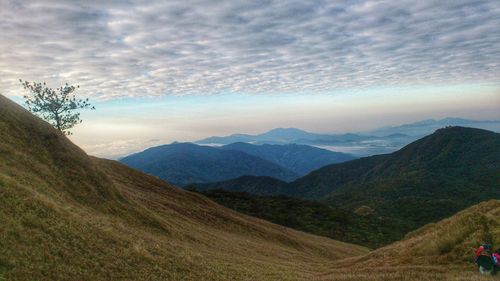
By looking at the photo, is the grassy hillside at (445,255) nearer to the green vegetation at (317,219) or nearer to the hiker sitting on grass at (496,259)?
the hiker sitting on grass at (496,259)

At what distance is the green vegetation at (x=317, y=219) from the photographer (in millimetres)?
106688

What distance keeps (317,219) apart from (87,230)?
10757 centimetres

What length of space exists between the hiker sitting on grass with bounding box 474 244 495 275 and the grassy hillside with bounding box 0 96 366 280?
1263 centimetres

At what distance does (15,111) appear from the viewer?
143ft

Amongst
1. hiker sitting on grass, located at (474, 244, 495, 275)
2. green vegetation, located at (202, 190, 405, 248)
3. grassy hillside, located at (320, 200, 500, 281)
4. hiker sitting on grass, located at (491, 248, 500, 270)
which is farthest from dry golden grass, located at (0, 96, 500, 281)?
green vegetation, located at (202, 190, 405, 248)

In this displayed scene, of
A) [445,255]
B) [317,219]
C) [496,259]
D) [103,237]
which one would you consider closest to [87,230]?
[103,237]

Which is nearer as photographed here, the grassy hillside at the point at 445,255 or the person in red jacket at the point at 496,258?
the person in red jacket at the point at 496,258

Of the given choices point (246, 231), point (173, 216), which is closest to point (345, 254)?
point (246, 231)

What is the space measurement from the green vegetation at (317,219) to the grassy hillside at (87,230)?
50.2 metres

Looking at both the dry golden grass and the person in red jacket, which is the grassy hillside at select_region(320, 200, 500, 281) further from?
the person in red jacket

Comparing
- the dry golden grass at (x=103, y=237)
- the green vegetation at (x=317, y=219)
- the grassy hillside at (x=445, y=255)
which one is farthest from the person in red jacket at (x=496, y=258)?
the green vegetation at (x=317, y=219)

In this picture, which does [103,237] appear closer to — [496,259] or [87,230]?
[87,230]

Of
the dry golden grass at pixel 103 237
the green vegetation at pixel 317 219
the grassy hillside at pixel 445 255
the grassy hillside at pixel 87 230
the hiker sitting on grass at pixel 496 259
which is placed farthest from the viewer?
the green vegetation at pixel 317 219

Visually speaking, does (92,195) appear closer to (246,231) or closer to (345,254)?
(246,231)
